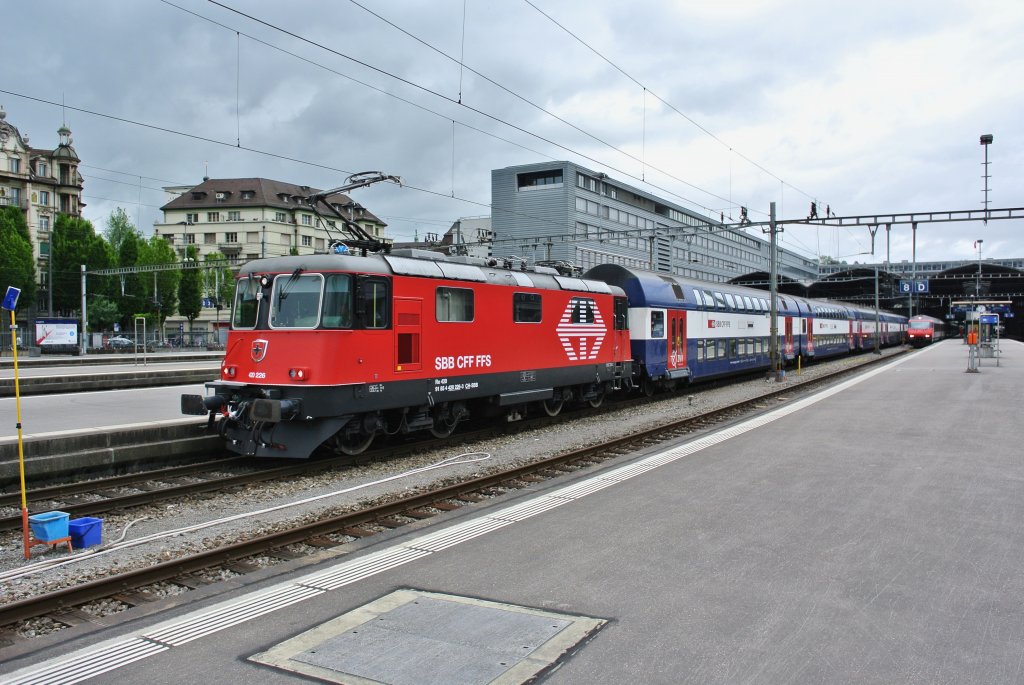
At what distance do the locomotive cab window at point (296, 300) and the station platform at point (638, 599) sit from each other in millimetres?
4174

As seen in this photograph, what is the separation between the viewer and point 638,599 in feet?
18.6

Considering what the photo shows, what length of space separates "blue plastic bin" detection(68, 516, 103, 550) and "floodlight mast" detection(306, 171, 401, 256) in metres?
5.52

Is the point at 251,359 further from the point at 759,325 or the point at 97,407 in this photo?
the point at 759,325

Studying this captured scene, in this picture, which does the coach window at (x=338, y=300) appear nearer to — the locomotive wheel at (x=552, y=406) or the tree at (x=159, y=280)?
the locomotive wheel at (x=552, y=406)

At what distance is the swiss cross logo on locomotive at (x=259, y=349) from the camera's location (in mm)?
11312

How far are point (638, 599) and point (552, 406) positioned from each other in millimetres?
11779

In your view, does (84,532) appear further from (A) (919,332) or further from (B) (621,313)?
(A) (919,332)

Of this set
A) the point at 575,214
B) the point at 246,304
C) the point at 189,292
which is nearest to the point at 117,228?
the point at 189,292

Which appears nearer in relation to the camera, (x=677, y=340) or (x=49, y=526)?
(x=49, y=526)

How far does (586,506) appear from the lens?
8.77 metres

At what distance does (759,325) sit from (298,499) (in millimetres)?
24615

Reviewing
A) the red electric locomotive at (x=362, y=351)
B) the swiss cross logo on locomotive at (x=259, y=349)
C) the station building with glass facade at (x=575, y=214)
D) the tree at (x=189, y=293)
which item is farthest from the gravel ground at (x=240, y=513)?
the tree at (x=189, y=293)

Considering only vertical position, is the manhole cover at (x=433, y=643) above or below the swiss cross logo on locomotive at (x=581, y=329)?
below

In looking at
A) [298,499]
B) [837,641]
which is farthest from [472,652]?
[298,499]
